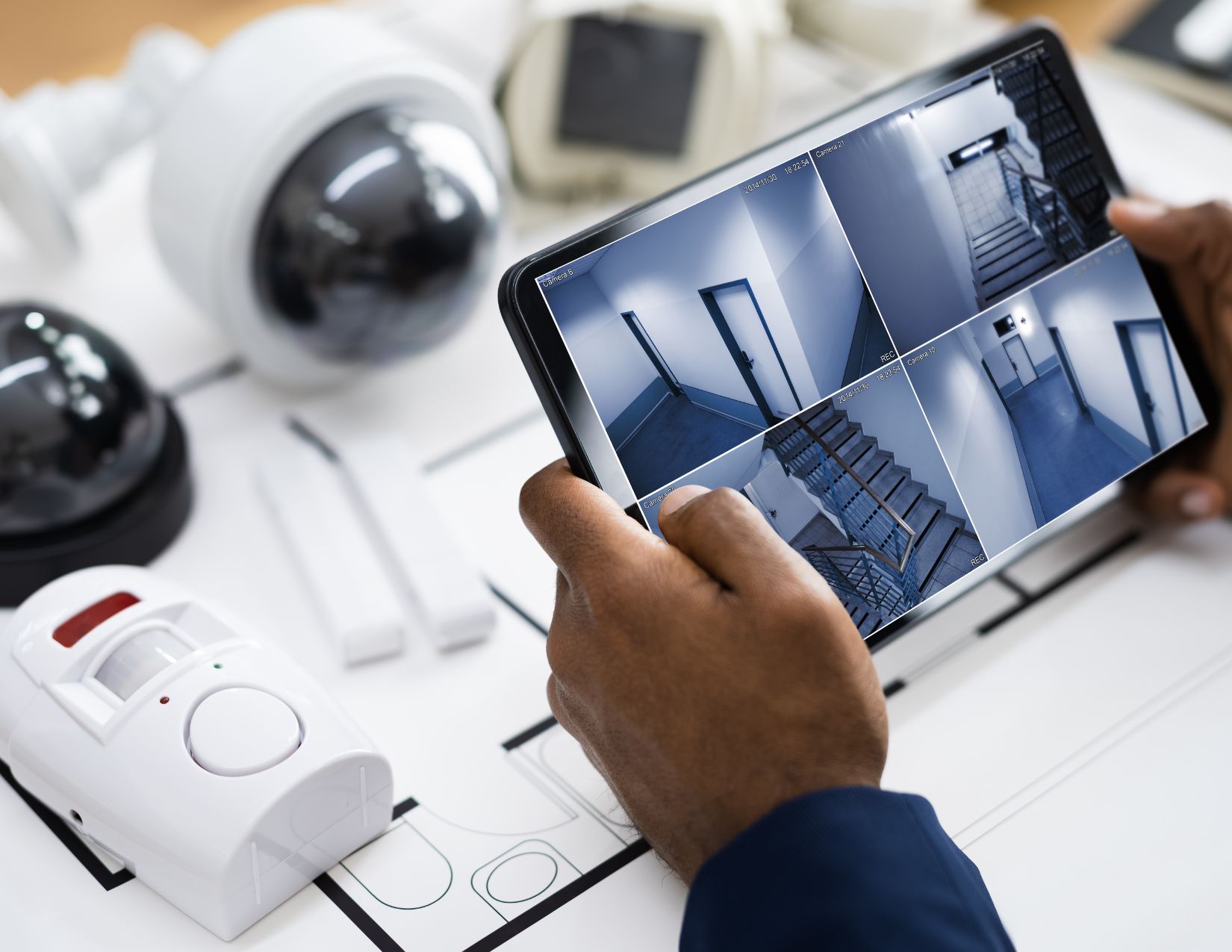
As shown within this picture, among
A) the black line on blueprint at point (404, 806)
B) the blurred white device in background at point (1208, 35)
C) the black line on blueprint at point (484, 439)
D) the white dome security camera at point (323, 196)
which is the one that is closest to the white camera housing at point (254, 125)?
the white dome security camera at point (323, 196)

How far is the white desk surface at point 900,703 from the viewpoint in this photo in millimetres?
516

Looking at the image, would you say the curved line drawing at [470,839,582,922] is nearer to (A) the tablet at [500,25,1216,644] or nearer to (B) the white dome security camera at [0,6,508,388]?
(A) the tablet at [500,25,1216,644]

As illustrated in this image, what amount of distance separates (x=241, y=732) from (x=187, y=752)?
0.08 ft

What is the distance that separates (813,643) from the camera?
1.53 feet

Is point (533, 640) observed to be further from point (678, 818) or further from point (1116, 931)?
point (1116, 931)

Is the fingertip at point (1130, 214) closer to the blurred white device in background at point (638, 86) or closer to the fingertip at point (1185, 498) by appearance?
the fingertip at point (1185, 498)

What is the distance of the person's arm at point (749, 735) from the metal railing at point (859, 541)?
64mm

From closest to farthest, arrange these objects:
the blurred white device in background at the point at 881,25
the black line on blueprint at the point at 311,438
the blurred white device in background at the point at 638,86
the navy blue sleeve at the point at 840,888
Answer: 1. the navy blue sleeve at the point at 840,888
2. the black line on blueprint at the point at 311,438
3. the blurred white device in background at the point at 638,86
4. the blurred white device in background at the point at 881,25

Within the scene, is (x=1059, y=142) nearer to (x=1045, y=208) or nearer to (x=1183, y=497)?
(x=1045, y=208)

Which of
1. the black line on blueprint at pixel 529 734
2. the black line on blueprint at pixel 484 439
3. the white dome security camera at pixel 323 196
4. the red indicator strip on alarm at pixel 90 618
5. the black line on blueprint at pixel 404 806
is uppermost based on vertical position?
the white dome security camera at pixel 323 196

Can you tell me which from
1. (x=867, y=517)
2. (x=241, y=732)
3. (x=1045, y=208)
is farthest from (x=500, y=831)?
(x=1045, y=208)

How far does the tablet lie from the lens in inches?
20.8

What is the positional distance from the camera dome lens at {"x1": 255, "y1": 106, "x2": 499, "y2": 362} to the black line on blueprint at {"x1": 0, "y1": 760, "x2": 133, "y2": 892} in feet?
1.06

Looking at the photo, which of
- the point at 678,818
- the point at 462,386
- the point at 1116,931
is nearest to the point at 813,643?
the point at 678,818
